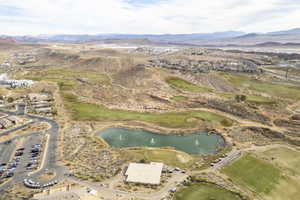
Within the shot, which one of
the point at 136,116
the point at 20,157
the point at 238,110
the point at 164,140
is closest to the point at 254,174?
the point at 164,140

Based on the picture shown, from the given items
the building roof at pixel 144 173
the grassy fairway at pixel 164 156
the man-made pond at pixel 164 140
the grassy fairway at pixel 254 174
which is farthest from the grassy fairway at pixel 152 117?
the building roof at pixel 144 173

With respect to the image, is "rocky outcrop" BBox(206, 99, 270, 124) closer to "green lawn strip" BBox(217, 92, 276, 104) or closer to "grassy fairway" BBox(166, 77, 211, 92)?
"green lawn strip" BBox(217, 92, 276, 104)

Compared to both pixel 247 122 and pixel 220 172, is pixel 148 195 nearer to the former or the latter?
pixel 220 172

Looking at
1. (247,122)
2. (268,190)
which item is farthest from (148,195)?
(247,122)

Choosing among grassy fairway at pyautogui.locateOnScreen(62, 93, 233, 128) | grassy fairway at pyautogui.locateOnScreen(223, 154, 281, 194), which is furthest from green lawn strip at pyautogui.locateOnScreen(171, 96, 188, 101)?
grassy fairway at pyautogui.locateOnScreen(223, 154, 281, 194)

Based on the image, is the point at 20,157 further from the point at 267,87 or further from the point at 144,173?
the point at 267,87
